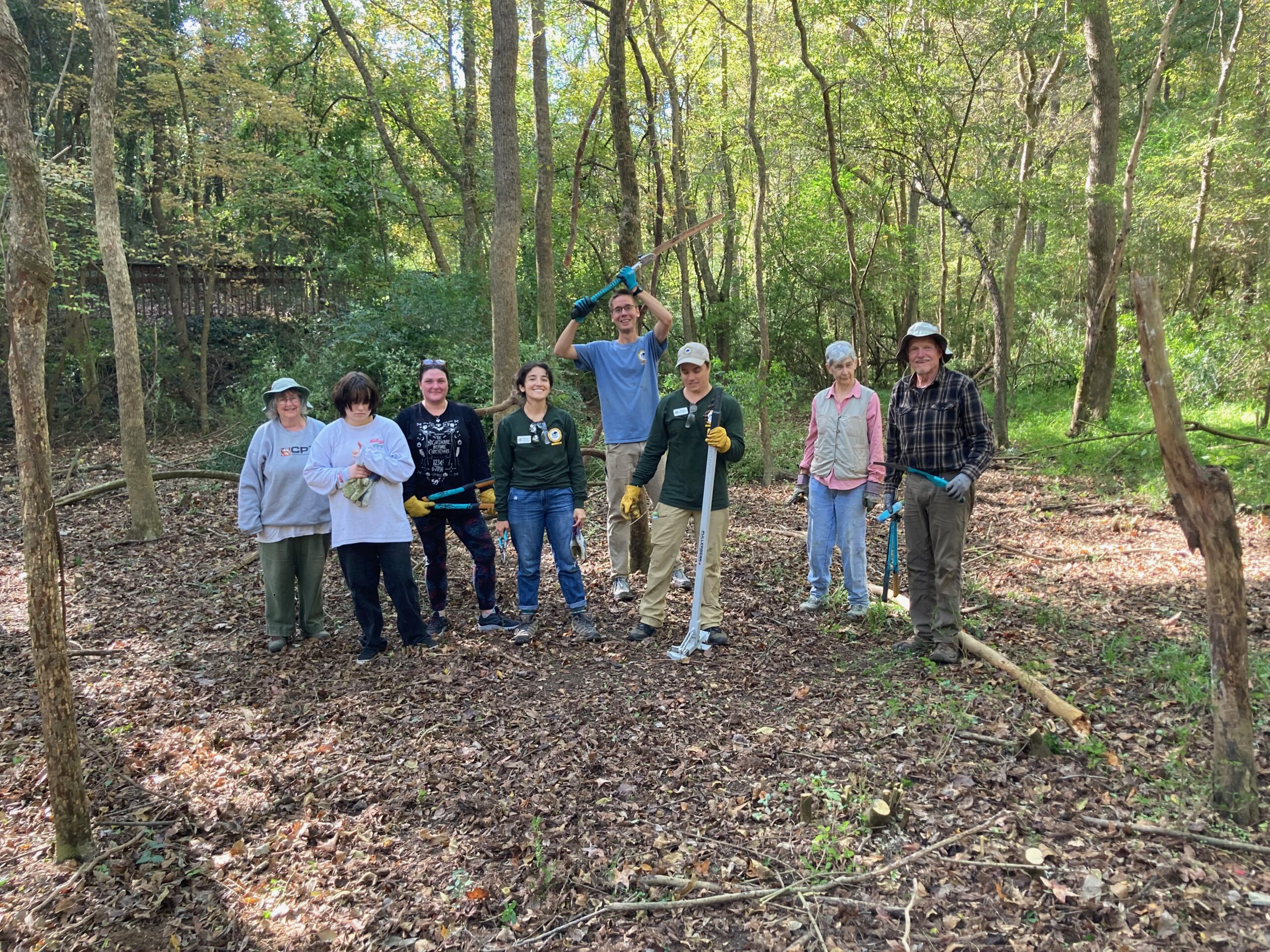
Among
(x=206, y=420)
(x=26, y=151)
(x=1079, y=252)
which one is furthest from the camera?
(x=1079, y=252)

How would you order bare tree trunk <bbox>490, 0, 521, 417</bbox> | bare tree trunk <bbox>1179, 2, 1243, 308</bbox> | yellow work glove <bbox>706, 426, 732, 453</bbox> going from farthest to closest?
bare tree trunk <bbox>1179, 2, 1243, 308</bbox> < bare tree trunk <bbox>490, 0, 521, 417</bbox> < yellow work glove <bbox>706, 426, 732, 453</bbox>

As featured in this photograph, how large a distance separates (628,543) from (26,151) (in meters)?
4.09

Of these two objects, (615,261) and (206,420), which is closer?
(206,420)

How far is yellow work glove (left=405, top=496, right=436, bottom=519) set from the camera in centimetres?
493

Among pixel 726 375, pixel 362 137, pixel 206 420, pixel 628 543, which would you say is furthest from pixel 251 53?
pixel 628 543

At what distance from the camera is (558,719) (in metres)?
4.04

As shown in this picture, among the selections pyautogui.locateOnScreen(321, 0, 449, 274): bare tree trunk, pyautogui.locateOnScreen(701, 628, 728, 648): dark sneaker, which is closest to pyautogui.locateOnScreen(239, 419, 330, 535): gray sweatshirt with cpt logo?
pyautogui.locateOnScreen(701, 628, 728, 648): dark sneaker

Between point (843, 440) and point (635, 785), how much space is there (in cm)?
281

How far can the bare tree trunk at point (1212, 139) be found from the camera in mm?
12617

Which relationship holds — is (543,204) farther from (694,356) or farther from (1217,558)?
(1217,558)

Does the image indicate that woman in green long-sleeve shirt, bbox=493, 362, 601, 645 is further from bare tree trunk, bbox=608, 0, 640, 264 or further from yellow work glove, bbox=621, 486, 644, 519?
bare tree trunk, bbox=608, 0, 640, 264

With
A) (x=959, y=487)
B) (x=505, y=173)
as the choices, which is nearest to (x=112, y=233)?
(x=505, y=173)

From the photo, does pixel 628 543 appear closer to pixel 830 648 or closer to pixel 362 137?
pixel 830 648

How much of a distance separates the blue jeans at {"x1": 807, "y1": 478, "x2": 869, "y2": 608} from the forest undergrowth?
280 millimetres
